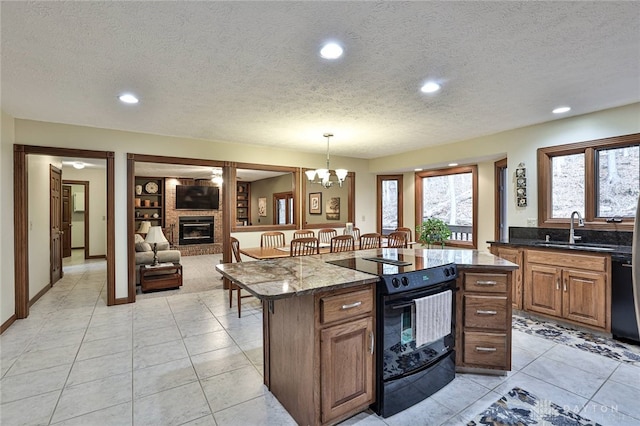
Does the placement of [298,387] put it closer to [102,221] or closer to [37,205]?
[37,205]

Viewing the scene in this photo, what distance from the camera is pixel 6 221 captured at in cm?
351

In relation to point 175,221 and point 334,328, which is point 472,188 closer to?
point 334,328

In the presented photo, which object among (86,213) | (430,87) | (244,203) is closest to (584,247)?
(430,87)

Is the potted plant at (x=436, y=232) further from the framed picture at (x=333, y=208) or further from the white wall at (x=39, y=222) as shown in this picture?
the white wall at (x=39, y=222)

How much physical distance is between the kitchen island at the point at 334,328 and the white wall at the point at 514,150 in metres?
2.42

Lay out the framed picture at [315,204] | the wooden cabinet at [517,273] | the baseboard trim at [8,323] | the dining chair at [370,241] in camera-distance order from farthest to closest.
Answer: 1. the framed picture at [315,204]
2. the dining chair at [370,241]
3. the wooden cabinet at [517,273]
4. the baseboard trim at [8,323]

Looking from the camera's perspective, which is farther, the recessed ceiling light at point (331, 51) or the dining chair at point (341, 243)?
the dining chair at point (341, 243)

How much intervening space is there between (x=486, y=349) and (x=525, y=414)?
478 millimetres

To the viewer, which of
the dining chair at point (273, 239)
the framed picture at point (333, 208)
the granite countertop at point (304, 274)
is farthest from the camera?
the framed picture at point (333, 208)

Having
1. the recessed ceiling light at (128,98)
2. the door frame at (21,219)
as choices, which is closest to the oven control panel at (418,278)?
the recessed ceiling light at (128,98)

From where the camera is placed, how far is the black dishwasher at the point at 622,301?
115 inches

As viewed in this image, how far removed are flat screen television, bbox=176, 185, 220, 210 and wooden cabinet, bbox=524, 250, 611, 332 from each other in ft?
29.5

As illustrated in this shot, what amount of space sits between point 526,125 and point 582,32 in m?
2.37

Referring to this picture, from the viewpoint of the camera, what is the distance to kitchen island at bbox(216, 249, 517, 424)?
5.67 ft
